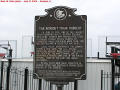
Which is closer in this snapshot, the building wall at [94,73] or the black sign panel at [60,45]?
the black sign panel at [60,45]

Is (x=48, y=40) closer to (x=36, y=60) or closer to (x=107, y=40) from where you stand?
(x=36, y=60)

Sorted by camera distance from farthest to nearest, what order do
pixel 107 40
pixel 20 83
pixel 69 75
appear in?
pixel 107 40
pixel 20 83
pixel 69 75

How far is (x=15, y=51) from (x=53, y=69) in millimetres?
11216

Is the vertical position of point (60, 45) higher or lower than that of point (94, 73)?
higher

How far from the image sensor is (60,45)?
9180mm

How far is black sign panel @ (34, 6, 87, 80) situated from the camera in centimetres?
905

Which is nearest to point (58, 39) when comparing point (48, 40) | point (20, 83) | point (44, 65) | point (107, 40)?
point (48, 40)

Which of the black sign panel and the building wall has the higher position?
the black sign panel

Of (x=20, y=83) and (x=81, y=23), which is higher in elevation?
(x=81, y=23)

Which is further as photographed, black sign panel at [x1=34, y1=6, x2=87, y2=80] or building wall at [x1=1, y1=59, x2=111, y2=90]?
building wall at [x1=1, y1=59, x2=111, y2=90]

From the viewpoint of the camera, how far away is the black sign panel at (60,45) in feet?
29.7

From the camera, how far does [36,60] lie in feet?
30.6

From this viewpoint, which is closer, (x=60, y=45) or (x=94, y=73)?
(x=60, y=45)

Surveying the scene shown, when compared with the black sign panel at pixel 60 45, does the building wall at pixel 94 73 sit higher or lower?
lower
